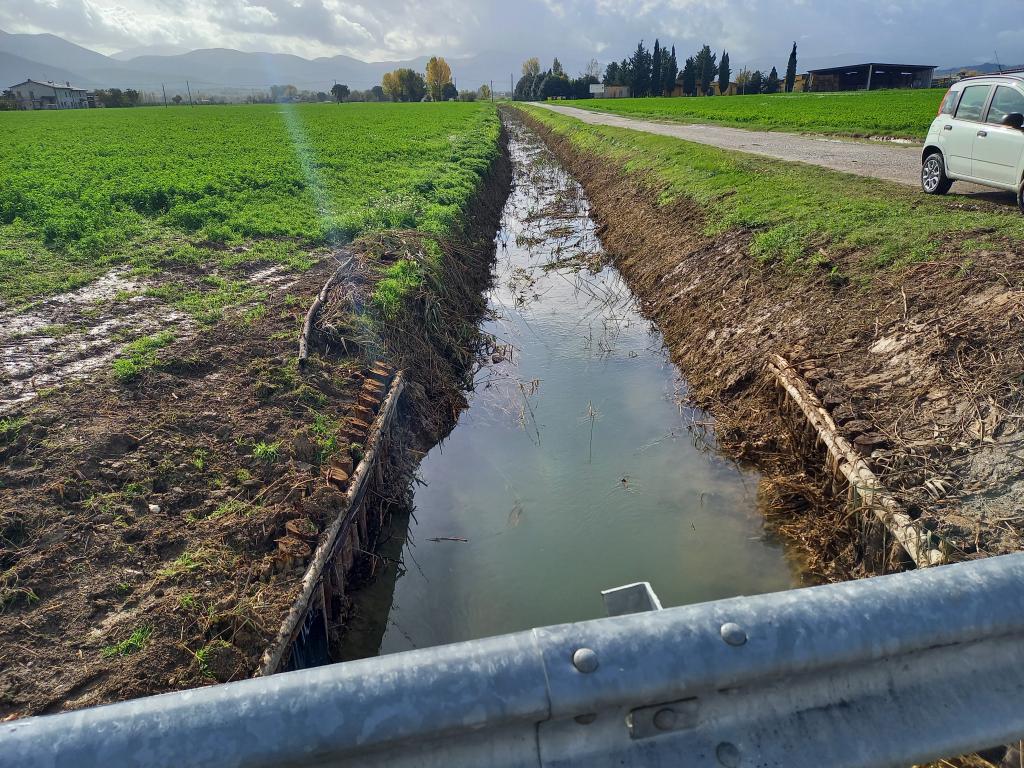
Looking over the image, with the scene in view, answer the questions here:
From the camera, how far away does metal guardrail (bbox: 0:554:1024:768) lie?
1.28 m

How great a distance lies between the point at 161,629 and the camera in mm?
3930

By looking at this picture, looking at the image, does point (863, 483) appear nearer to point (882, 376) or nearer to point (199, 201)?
point (882, 376)

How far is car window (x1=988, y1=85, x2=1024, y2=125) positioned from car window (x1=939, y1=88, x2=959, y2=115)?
0.95 metres

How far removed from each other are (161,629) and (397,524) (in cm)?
259

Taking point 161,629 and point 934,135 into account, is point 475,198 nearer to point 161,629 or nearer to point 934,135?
point 934,135

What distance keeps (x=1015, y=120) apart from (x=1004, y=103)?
0.75 m

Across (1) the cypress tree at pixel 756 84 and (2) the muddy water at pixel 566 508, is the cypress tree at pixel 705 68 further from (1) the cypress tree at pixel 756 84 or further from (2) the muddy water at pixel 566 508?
(2) the muddy water at pixel 566 508

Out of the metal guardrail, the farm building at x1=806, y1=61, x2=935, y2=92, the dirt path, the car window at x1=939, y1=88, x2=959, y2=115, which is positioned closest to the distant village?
the farm building at x1=806, y1=61, x2=935, y2=92

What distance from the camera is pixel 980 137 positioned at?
999 centimetres

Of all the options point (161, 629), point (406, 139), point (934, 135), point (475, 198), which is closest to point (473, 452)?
point (161, 629)

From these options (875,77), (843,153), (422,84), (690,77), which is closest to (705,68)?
(690,77)

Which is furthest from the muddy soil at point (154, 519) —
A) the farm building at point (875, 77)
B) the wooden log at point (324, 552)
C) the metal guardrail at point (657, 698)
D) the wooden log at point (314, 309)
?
the farm building at point (875, 77)

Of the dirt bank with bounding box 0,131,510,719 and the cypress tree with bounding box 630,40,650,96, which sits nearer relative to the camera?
the dirt bank with bounding box 0,131,510,719

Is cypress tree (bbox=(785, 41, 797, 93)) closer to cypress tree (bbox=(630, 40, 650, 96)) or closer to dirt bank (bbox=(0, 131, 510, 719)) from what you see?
cypress tree (bbox=(630, 40, 650, 96))
